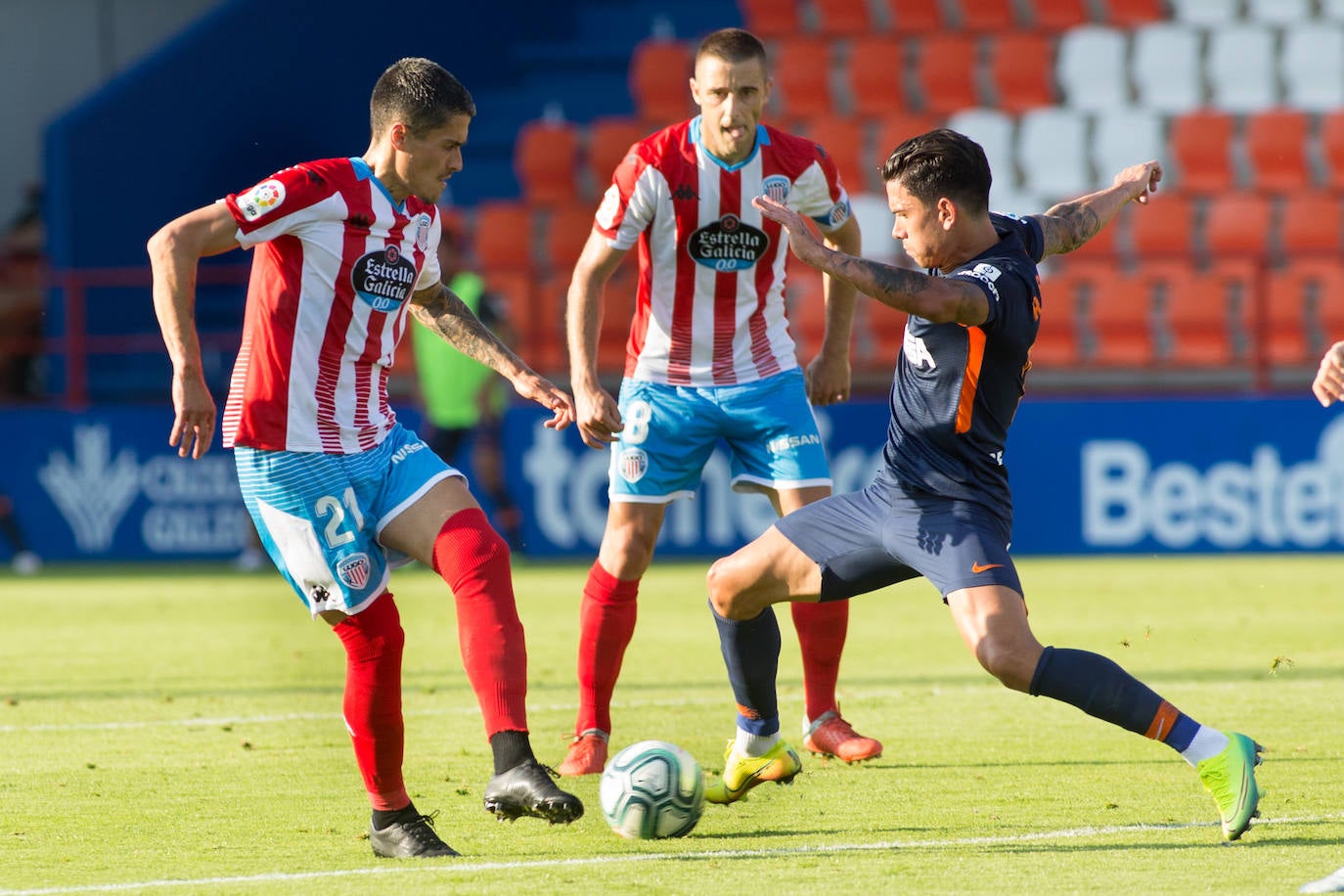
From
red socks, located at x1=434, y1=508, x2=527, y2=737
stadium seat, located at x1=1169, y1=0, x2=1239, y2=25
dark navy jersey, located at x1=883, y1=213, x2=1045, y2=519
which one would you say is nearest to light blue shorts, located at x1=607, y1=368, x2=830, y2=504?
dark navy jersey, located at x1=883, y1=213, x2=1045, y2=519

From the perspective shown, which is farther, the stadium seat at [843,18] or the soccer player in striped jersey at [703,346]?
the stadium seat at [843,18]

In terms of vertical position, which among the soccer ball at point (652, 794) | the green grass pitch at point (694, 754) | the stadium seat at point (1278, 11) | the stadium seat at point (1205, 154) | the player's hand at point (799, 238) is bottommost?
the green grass pitch at point (694, 754)

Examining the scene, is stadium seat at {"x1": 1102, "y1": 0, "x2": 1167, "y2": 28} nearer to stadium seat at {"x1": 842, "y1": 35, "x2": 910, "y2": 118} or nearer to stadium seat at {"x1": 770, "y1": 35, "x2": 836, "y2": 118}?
stadium seat at {"x1": 842, "y1": 35, "x2": 910, "y2": 118}

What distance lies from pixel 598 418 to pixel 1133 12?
48.0 ft

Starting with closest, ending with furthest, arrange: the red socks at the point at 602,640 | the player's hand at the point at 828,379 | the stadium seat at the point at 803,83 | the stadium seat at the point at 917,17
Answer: the red socks at the point at 602,640 → the player's hand at the point at 828,379 → the stadium seat at the point at 803,83 → the stadium seat at the point at 917,17

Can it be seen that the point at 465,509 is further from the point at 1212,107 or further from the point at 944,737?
the point at 1212,107

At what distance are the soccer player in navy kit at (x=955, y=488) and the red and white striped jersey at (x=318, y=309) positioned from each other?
1.05 meters

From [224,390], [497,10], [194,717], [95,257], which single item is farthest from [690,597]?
[497,10]

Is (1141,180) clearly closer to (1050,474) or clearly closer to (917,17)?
(1050,474)

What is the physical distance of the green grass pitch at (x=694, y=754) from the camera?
4496 mm

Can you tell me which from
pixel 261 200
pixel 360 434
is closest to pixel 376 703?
pixel 360 434

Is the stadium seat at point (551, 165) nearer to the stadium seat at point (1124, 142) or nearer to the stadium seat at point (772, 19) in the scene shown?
the stadium seat at point (772, 19)

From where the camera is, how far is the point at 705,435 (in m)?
6.31

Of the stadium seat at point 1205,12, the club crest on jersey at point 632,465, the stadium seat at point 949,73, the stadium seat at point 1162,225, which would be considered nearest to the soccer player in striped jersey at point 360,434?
the club crest on jersey at point 632,465
